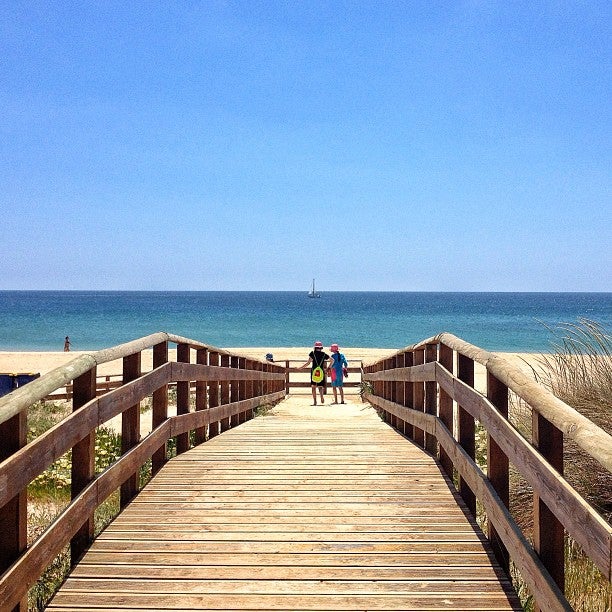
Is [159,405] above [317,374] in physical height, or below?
above

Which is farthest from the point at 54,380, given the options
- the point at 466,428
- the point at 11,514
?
the point at 466,428

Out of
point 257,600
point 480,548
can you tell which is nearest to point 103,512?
point 257,600

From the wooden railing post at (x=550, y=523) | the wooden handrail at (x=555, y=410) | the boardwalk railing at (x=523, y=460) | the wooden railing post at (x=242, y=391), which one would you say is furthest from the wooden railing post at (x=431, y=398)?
the wooden railing post at (x=242, y=391)

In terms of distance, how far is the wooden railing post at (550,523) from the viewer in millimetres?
2695

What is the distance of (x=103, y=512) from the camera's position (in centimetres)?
494

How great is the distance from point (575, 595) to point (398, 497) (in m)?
1.52

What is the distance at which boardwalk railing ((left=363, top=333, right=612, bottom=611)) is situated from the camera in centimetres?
220

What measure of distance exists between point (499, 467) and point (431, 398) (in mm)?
2577

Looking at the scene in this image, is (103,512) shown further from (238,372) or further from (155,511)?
(238,372)

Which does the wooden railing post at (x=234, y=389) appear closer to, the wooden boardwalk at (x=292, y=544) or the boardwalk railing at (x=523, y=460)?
the wooden boardwalk at (x=292, y=544)

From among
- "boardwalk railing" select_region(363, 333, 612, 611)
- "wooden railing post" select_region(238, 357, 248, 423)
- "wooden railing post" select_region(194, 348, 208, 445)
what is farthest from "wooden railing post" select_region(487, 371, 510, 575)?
"wooden railing post" select_region(238, 357, 248, 423)

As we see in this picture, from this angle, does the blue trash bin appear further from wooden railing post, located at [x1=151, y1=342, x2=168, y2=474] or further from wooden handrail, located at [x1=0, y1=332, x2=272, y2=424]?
wooden handrail, located at [x1=0, y1=332, x2=272, y2=424]

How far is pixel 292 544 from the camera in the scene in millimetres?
3828

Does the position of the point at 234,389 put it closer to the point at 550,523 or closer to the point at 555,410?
the point at 550,523
